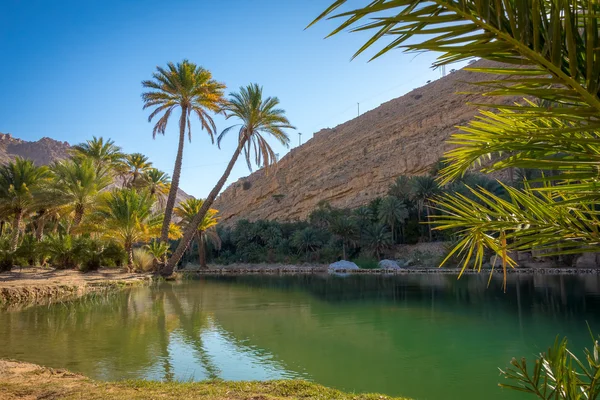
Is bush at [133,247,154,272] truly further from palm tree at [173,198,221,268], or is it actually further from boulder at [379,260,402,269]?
boulder at [379,260,402,269]

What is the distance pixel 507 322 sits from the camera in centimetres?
909

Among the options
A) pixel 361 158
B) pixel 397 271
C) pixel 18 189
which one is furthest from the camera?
pixel 361 158

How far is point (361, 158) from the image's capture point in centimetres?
5875

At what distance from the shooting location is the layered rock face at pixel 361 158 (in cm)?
5153

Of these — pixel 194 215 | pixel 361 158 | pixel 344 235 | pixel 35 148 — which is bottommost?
pixel 344 235

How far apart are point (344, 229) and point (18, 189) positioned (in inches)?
905

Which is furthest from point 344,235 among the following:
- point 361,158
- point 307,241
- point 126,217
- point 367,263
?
point 361,158

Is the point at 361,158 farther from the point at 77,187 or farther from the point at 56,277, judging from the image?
the point at 56,277

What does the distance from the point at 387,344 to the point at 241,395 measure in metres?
3.87

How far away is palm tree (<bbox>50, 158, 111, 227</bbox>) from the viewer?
20344mm

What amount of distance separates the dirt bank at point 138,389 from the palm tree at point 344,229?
2946 centimetres

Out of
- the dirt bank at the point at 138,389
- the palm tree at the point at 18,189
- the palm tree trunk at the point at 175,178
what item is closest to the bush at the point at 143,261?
the palm tree trunk at the point at 175,178

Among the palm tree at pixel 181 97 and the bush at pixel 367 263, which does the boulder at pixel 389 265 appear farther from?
the palm tree at pixel 181 97

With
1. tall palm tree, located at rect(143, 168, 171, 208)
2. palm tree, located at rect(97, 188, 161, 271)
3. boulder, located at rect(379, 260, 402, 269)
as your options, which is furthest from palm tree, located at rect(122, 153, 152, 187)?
boulder, located at rect(379, 260, 402, 269)
